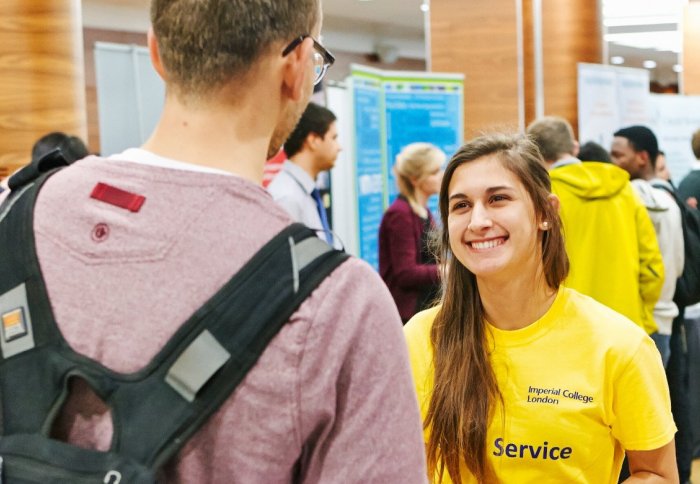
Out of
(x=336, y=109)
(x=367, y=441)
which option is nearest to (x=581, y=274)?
(x=336, y=109)

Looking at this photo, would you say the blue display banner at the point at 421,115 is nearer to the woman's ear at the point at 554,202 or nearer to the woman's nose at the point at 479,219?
the woman's ear at the point at 554,202

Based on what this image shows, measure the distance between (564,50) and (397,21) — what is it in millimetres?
8743

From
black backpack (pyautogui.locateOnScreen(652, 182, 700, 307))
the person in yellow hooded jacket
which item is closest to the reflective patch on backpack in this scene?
the person in yellow hooded jacket

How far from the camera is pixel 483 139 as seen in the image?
6.37 ft

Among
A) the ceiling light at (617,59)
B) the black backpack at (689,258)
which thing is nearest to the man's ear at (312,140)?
the black backpack at (689,258)

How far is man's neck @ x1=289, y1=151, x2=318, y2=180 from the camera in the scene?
395 centimetres

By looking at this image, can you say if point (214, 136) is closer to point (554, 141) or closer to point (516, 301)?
point (516, 301)

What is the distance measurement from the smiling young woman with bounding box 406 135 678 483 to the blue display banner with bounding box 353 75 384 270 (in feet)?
11.3

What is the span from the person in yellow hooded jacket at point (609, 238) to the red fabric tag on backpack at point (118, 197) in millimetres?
3163

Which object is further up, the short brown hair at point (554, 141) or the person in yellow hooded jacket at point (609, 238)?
the short brown hair at point (554, 141)

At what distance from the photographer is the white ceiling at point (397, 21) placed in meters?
12.9

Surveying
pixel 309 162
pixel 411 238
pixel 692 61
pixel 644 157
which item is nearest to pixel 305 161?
pixel 309 162

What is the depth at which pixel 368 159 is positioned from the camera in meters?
5.51

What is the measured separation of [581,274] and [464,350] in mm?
2243
